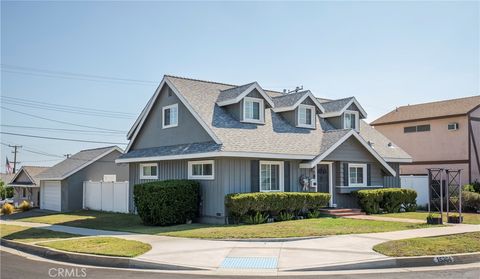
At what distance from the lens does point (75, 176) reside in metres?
34.0

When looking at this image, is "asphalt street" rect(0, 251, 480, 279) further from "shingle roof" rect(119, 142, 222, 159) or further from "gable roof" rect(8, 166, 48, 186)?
"gable roof" rect(8, 166, 48, 186)

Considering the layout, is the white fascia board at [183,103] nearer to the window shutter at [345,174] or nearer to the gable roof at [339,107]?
the window shutter at [345,174]

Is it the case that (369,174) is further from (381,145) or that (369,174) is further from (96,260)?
(96,260)

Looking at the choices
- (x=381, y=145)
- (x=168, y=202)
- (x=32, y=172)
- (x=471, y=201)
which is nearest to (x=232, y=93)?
(x=168, y=202)

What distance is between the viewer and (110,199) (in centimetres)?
2941

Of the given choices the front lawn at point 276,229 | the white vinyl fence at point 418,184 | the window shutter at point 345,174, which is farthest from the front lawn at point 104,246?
the white vinyl fence at point 418,184

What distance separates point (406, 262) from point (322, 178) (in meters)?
12.5

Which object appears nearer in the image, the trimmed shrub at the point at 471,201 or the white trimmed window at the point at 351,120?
the trimmed shrub at the point at 471,201

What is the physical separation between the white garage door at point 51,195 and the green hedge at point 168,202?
52.0ft

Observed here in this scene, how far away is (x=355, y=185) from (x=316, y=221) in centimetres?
607

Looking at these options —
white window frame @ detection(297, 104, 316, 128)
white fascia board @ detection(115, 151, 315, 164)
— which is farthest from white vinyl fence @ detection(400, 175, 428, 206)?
white fascia board @ detection(115, 151, 315, 164)

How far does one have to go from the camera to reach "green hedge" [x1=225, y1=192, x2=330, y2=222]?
1916 cm

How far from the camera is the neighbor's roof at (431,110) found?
33831mm

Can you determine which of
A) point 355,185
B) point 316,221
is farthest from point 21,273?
point 355,185
